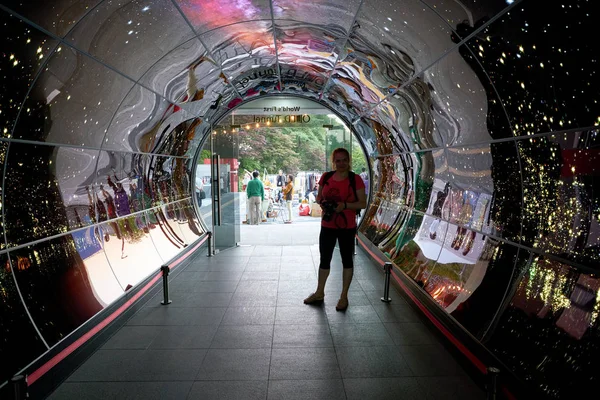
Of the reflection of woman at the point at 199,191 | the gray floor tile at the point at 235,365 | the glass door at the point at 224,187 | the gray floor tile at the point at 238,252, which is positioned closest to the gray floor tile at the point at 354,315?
the gray floor tile at the point at 235,365

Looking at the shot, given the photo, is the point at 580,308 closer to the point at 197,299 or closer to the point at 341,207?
the point at 341,207

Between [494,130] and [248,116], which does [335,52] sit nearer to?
[494,130]

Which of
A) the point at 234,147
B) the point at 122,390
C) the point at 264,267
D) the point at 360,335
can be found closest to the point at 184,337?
the point at 122,390

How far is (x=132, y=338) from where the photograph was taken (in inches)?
181

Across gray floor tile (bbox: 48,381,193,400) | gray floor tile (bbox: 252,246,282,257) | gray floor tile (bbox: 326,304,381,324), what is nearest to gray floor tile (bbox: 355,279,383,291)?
gray floor tile (bbox: 326,304,381,324)

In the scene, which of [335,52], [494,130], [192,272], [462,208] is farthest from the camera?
[192,272]

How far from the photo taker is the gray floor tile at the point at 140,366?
3.73 meters

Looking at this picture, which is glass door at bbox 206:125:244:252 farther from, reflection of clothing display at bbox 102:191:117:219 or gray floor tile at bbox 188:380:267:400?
gray floor tile at bbox 188:380:267:400

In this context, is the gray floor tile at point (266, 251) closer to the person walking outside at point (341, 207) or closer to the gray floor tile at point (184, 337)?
the person walking outside at point (341, 207)

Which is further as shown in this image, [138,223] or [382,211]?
[382,211]

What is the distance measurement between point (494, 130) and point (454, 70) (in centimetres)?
68

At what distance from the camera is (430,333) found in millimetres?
4707

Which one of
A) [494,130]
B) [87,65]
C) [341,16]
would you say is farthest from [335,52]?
[87,65]

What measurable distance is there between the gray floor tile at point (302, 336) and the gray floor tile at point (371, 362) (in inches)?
10.3
